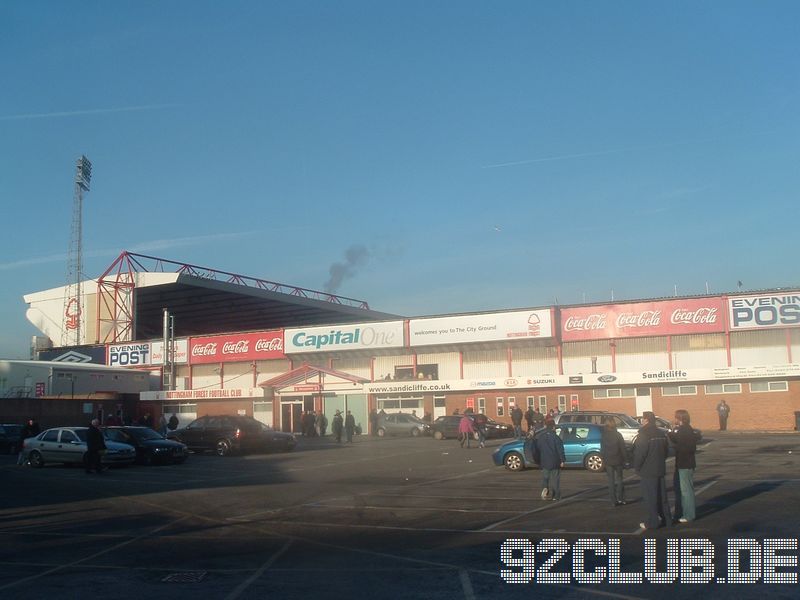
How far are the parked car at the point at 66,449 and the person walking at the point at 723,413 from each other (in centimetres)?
2822

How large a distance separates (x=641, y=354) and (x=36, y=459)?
31732 mm

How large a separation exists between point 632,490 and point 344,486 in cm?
678

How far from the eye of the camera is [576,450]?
836 inches

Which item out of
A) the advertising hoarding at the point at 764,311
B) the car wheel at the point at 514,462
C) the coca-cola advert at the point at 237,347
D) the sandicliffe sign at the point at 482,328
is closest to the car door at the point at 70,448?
Answer: the car wheel at the point at 514,462

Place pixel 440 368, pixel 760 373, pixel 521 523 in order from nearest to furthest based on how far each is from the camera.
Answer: pixel 521 523 < pixel 760 373 < pixel 440 368

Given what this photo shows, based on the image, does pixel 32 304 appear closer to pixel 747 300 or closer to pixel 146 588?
pixel 747 300

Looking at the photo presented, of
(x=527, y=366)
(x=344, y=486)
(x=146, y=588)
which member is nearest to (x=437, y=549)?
(x=146, y=588)

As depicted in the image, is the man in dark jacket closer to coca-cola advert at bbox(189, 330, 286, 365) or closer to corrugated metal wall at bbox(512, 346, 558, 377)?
corrugated metal wall at bbox(512, 346, 558, 377)

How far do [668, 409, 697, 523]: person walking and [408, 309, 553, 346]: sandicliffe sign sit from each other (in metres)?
34.2

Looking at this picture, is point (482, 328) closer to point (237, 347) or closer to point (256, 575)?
point (237, 347)

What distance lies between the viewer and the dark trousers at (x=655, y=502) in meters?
11.7

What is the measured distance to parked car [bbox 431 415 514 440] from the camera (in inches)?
1565

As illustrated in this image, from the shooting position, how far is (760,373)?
132 feet

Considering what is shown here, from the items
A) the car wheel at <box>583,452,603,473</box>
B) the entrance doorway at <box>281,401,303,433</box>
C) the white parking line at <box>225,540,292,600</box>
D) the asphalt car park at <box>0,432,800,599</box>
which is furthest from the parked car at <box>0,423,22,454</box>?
the white parking line at <box>225,540,292,600</box>
